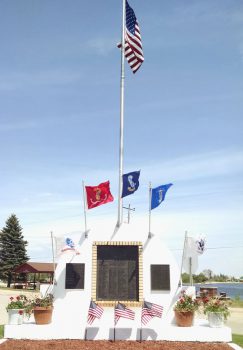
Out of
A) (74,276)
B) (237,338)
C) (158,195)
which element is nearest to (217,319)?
(237,338)

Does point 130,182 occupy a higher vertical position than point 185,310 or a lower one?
higher

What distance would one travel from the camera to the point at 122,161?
51.8 feet

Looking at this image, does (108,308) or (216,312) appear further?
(108,308)

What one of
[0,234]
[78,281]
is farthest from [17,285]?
[78,281]

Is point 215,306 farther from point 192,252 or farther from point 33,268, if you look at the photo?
point 33,268

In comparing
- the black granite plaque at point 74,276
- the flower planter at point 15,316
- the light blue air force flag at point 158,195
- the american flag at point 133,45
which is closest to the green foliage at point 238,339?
the light blue air force flag at point 158,195

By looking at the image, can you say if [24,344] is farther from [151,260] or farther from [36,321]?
[151,260]

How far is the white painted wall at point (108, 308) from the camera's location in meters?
12.7

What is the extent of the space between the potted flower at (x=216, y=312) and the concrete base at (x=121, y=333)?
0.94 ft

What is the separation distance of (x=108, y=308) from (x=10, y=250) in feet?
149

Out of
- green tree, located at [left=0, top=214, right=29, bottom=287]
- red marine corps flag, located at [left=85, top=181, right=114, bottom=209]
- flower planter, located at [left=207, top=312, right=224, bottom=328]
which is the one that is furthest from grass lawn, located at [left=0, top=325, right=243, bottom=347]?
green tree, located at [left=0, top=214, right=29, bottom=287]

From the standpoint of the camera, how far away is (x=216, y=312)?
508 inches

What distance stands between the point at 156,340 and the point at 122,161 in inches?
272

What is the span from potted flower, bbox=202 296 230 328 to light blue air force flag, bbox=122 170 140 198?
16.1 feet
